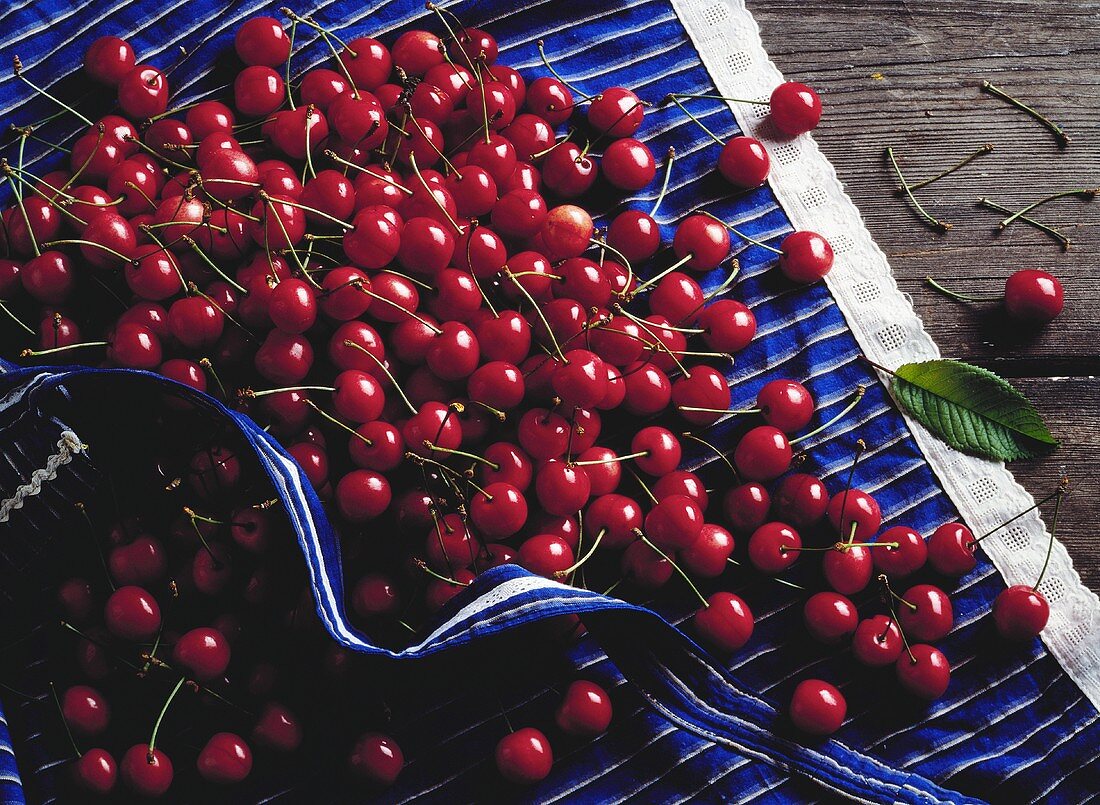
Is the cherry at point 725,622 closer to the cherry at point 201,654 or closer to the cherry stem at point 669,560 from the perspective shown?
the cherry stem at point 669,560

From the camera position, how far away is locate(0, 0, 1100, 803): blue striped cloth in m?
0.89

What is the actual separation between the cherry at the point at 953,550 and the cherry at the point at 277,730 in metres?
0.66

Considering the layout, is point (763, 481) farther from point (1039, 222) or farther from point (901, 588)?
point (1039, 222)

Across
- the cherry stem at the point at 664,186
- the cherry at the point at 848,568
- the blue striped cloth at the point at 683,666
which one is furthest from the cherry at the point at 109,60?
the cherry at the point at 848,568

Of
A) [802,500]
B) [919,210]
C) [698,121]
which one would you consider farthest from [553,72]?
[802,500]

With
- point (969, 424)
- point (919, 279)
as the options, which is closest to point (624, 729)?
point (969, 424)

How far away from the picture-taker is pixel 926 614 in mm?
985

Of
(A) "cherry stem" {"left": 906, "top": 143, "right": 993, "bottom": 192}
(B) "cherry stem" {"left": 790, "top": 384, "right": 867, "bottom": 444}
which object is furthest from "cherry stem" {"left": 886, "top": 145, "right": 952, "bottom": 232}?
(B) "cherry stem" {"left": 790, "top": 384, "right": 867, "bottom": 444}

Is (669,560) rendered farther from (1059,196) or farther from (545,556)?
(1059,196)

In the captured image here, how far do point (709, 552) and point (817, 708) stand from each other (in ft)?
0.59

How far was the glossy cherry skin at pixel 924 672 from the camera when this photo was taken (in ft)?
3.16

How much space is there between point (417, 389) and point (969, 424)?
595mm

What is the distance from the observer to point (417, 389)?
0.96 meters

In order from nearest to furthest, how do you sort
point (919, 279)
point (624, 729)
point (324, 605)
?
point (324, 605), point (624, 729), point (919, 279)
